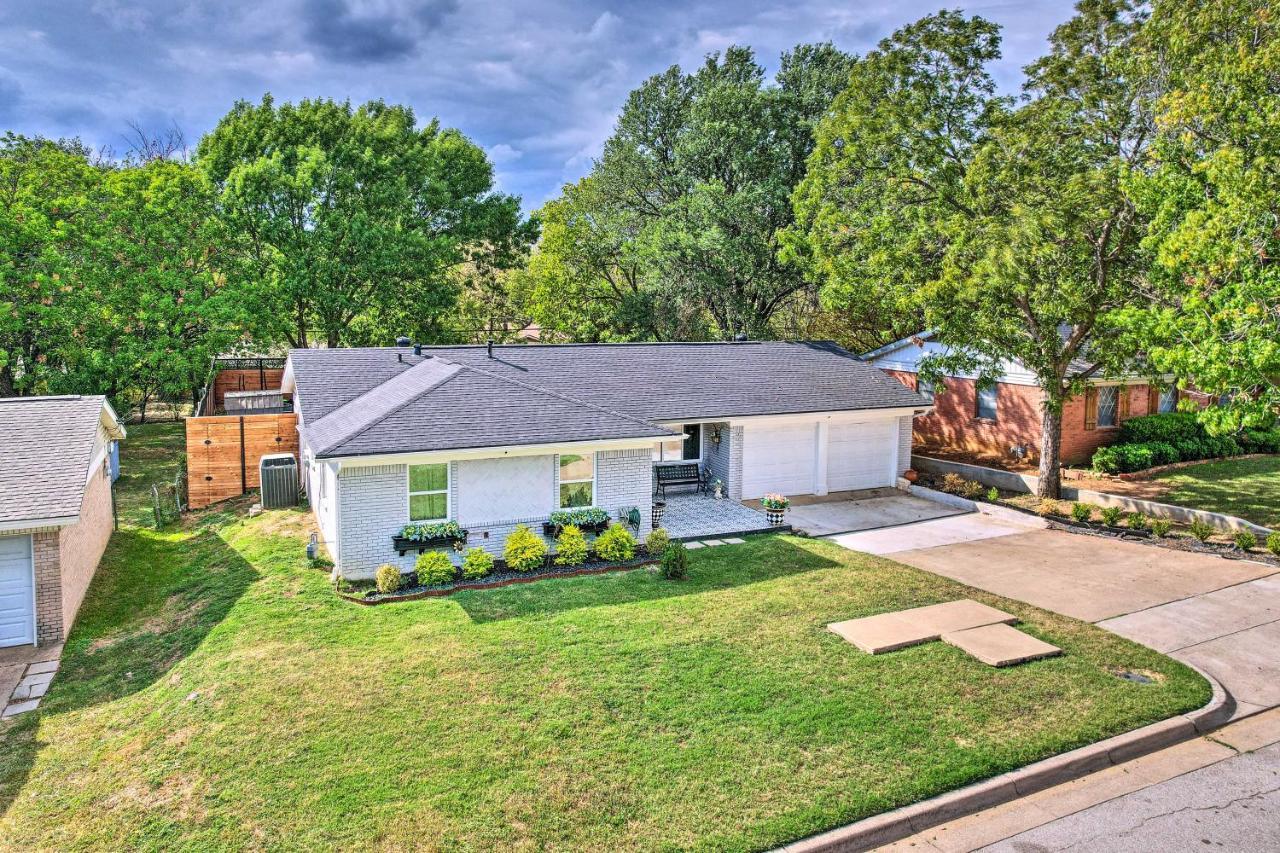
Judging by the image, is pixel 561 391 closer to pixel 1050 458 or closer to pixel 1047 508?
pixel 1047 508

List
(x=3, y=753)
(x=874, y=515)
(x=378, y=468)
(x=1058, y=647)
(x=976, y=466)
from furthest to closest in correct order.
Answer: (x=976, y=466) → (x=874, y=515) → (x=378, y=468) → (x=1058, y=647) → (x=3, y=753)

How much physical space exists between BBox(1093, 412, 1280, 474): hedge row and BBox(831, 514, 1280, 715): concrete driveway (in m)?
7.05

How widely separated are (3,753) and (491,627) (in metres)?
6.10

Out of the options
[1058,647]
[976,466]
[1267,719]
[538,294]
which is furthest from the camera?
[538,294]

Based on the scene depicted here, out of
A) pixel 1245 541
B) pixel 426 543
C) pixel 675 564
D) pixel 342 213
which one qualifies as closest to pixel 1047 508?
pixel 1245 541

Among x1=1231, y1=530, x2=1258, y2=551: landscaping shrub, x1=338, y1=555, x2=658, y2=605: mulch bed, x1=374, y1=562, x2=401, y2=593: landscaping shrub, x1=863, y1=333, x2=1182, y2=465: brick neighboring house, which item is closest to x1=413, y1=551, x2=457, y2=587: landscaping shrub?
x1=338, y1=555, x2=658, y2=605: mulch bed

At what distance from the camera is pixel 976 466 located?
2391 centimetres

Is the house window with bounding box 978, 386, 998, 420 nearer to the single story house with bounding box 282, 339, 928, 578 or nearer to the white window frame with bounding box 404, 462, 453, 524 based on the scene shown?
the single story house with bounding box 282, 339, 928, 578

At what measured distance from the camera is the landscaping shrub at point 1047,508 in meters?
19.6

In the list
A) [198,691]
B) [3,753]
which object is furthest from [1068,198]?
[3,753]

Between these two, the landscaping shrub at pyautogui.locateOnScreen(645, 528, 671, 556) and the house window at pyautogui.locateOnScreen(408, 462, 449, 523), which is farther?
the landscaping shrub at pyautogui.locateOnScreen(645, 528, 671, 556)

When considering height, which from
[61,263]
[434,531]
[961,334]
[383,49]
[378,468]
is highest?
[383,49]

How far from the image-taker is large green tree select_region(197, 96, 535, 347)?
30.3 metres

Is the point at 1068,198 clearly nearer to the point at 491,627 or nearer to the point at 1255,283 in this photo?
the point at 1255,283
